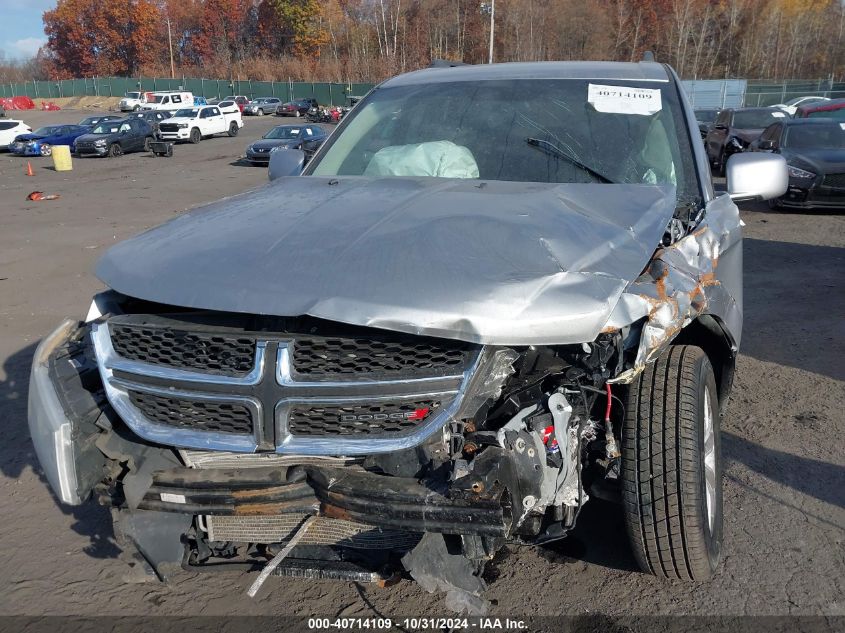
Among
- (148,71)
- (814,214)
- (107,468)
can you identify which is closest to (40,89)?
(148,71)

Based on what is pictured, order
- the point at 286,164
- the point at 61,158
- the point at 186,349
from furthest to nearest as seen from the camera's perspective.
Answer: the point at 61,158 < the point at 286,164 < the point at 186,349

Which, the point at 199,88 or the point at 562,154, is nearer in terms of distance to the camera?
the point at 562,154

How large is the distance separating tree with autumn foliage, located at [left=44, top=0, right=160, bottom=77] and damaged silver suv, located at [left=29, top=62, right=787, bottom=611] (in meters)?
99.3

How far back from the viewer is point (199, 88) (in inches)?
3024

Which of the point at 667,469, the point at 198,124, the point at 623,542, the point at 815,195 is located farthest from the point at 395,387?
the point at 198,124

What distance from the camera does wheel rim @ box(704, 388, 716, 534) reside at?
9.41 feet

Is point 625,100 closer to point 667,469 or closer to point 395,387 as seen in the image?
point 667,469

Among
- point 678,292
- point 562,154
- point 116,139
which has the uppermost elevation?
point 562,154

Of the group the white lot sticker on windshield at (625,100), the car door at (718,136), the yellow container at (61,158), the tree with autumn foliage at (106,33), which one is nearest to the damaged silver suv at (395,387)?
the white lot sticker on windshield at (625,100)

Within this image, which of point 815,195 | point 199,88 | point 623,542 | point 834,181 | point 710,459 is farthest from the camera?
point 199,88

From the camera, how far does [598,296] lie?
86.2 inches

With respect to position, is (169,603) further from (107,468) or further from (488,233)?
(488,233)

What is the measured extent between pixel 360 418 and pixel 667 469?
41.6 inches

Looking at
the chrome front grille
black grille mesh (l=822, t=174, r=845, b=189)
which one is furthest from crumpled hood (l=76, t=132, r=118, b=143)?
the chrome front grille
